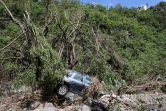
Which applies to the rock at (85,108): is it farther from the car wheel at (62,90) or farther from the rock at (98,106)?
the car wheel at (62,90)

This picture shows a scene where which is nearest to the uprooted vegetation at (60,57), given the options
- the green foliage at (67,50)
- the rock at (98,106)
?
the green foliage at (67,50)

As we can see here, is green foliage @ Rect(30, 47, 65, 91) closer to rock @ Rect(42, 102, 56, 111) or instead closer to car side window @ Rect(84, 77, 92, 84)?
rock @ Rect(42, 102, 56, 111)

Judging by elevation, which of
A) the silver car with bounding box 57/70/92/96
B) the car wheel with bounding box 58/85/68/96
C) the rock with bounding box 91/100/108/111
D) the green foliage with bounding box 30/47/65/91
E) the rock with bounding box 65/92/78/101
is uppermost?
the green foliage with bounding box 30/47/65/91

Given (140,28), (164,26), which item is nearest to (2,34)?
(140,28)

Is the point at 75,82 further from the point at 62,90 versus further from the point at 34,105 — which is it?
the point at 34,105

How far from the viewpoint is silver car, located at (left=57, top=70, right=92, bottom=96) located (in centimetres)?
1394

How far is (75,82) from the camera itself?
1422 centimetres

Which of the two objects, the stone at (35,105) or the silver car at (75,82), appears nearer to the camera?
the stone at (35,105)

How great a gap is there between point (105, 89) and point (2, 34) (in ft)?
58.2

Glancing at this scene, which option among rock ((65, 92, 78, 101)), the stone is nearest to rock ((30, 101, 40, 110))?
the stone

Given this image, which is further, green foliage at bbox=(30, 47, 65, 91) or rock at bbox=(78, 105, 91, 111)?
green foliage at bbox=(30, 47, 65, 91)

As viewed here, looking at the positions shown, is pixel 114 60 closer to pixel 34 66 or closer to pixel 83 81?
pixel 83 81

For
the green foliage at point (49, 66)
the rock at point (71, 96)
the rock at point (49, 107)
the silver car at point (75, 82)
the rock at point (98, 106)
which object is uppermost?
the green foliage at point (49, 66)

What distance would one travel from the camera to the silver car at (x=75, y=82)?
13938 mm
